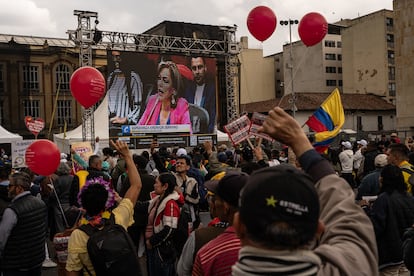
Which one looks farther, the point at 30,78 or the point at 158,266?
the point at 30,78

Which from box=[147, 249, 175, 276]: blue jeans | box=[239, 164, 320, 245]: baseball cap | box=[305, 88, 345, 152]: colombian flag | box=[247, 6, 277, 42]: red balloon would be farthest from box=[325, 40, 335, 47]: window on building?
box=[239, 164, 320, 245]: baseball cap

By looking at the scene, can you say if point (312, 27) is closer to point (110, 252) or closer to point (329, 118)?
point (329, 118)

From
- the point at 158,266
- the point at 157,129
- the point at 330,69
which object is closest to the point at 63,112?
the point at 157,129

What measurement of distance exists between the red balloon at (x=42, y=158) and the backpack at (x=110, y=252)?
331 cm

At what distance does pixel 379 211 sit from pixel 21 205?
329 cm

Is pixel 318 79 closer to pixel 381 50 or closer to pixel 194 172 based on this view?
pixel 381 50

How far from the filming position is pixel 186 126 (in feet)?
88.9

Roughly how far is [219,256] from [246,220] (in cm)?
100

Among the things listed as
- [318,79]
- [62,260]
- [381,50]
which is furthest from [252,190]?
[318,79]

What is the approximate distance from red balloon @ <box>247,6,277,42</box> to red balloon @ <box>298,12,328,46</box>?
654mm

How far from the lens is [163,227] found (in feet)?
14.9

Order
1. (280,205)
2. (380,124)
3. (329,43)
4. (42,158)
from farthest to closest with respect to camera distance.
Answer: (329,43), (380,124), (42,158), (280,205)

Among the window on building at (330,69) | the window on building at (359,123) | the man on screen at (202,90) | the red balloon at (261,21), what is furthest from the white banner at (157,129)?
the window on building at (330,69)

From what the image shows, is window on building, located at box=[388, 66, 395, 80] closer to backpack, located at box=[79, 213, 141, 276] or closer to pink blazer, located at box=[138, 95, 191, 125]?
pink blazer, located at box=[138, 95, 191, 125]
